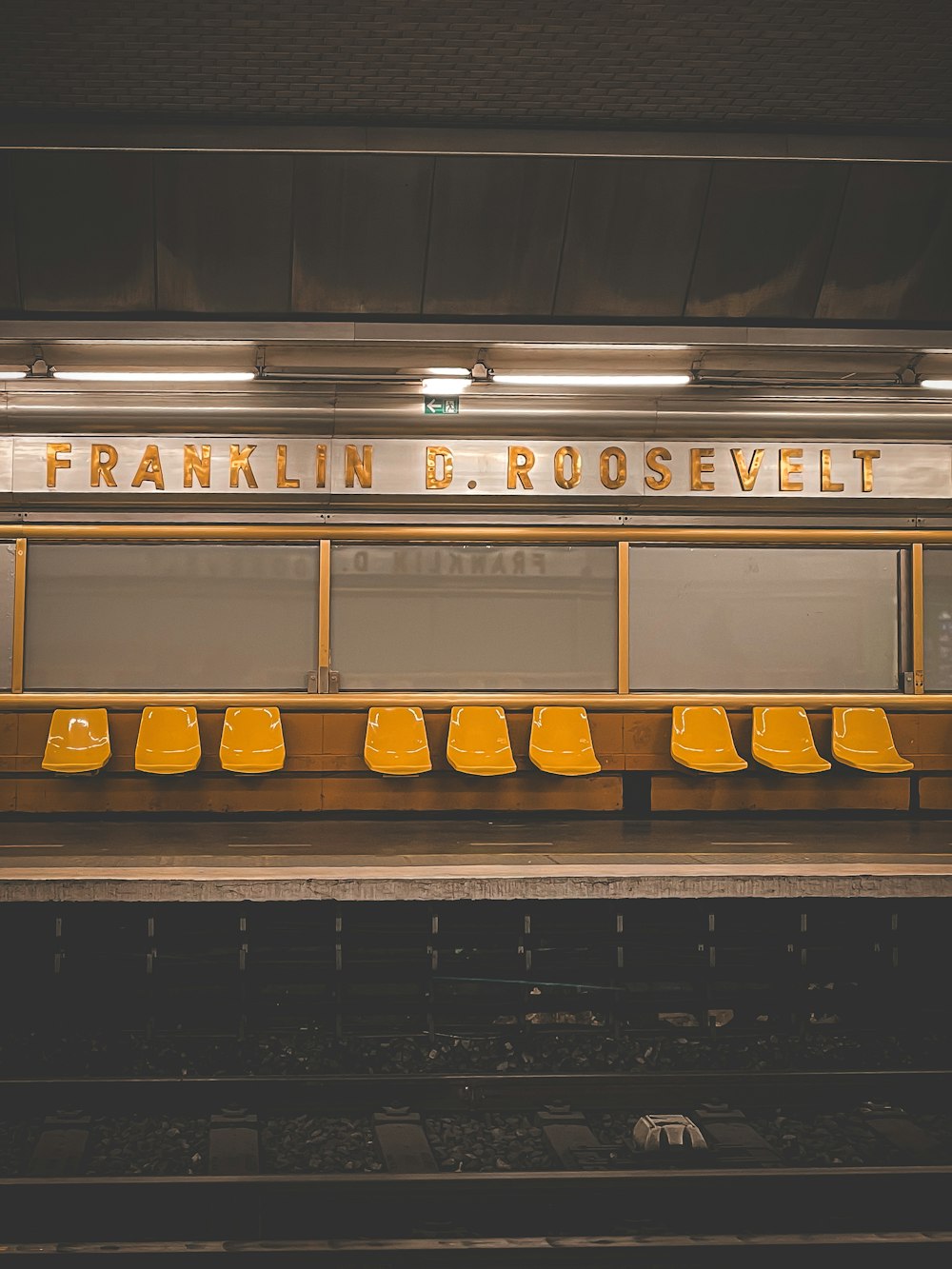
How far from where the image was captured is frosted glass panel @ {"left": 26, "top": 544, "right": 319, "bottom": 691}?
24.1 feet

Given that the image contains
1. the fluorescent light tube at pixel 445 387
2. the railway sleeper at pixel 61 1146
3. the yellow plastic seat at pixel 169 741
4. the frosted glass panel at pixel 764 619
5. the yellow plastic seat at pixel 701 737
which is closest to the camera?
the railway sleeper at pixel 61 1146

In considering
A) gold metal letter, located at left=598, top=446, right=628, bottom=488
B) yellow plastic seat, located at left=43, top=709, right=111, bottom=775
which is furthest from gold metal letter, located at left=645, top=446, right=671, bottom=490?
yellow plastic seat, located at left=43, top=709, right=111, bottom=775

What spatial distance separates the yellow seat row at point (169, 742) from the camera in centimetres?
684

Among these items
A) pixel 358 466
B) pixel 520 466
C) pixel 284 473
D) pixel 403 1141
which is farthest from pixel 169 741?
pixel 403 1141

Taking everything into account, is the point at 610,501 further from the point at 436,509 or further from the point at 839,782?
the point at 839,782

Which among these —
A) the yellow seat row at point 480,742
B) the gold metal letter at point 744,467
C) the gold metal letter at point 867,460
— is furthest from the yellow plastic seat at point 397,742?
the gold metal letter at point 867,460

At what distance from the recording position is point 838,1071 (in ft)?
13.5

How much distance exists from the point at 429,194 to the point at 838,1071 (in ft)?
16.9

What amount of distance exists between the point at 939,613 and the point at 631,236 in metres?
3.69

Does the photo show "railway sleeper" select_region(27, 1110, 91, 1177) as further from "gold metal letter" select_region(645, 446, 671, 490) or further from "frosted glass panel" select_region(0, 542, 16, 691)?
"gold metal letter" select_region(645, 446, 671, 490)

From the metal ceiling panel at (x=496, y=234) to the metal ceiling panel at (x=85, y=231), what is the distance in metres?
1.74

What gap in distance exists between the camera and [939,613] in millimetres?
7793

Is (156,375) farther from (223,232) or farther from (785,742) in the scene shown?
(785,742)

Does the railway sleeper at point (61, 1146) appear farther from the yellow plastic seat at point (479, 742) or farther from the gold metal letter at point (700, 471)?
the gold metal letter at point (700, 471)
